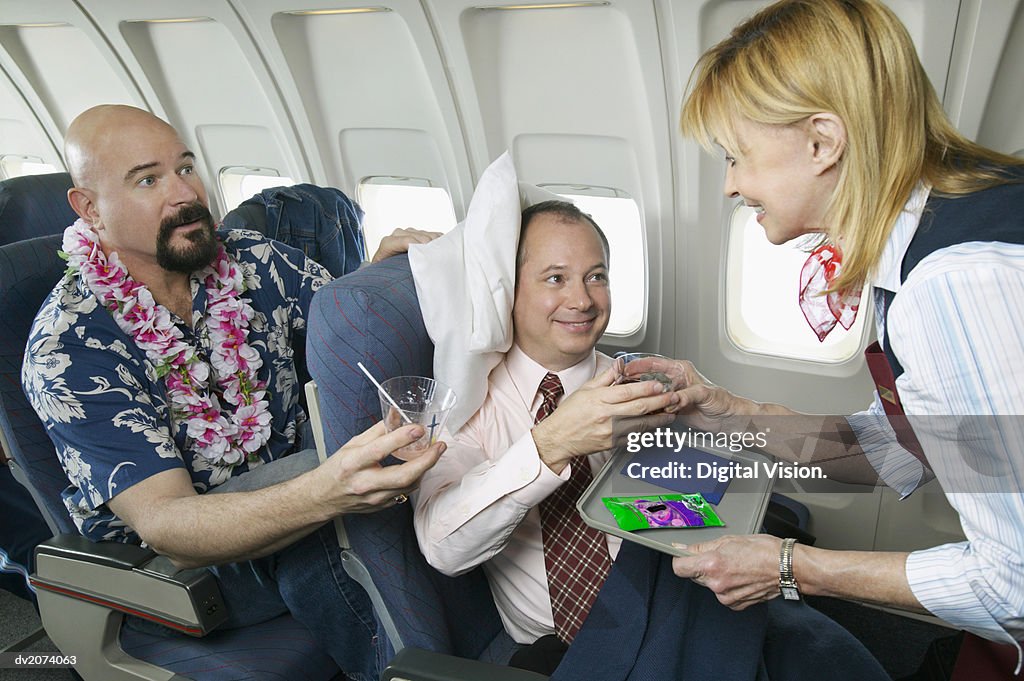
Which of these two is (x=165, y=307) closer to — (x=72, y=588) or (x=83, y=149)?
(x=83, y=149)

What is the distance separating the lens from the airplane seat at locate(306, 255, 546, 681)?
6.00ft

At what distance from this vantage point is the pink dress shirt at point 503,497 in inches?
72.7

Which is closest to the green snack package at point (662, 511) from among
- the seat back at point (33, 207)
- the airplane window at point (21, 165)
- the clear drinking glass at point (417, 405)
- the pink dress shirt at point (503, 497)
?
the pink dress shirt at point (503, 497)

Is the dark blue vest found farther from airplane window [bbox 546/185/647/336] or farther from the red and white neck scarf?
airplane window [bbox 546/185/647/336]

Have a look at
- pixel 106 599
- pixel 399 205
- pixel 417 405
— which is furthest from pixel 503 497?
pixel 399 205

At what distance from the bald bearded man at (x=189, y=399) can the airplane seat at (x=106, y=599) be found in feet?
0.23

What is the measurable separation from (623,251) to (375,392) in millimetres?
2307

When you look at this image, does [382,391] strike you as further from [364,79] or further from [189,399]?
[364,79]

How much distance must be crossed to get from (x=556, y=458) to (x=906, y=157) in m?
0.99

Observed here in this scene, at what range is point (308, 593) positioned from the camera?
7.17ft

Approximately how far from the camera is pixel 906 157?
152cm

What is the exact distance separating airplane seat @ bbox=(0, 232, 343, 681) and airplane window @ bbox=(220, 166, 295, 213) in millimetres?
2972

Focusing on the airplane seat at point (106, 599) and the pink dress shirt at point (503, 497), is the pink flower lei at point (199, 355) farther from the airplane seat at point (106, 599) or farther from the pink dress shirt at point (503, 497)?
the pink dress shirt at point (503, 497)

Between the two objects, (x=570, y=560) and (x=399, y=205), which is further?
(x=399, y=205)
